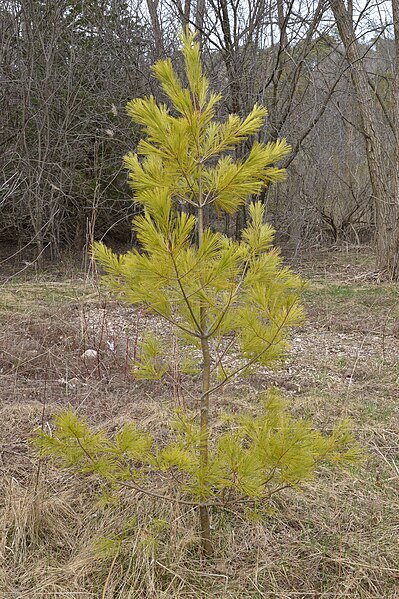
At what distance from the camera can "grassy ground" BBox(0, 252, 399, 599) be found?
2.03 meters

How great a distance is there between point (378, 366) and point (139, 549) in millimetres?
2671

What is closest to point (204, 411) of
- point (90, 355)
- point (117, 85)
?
point (90, 355)

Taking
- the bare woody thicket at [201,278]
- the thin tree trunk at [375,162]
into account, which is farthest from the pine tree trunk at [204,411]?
the thin tree trunk at [375,162]

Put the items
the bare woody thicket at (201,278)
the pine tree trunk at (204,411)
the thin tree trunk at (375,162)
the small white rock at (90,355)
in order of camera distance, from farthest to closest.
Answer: the thin tree trunk at (375,162)
the small white rock at (90,355)
the pine tree trunk at (204,411)
the bare woody thicket at (201,278)

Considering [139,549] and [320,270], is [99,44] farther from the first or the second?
[139,549]

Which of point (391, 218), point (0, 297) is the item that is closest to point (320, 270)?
point (391, 218)

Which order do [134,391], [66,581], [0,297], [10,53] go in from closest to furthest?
[66,581] → [134,391] → [0,297] → [10,53]

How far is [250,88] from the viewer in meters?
8.70

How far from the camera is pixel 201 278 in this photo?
69.7 inches

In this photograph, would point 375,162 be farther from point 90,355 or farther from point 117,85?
point 90,355

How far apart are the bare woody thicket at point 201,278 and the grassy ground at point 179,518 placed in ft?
0.90

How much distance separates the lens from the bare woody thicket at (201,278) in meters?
1.71

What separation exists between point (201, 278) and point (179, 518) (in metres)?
1.05

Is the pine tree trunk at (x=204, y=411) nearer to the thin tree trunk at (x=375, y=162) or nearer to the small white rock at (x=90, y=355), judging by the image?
the small white rock at (x=90, y=355)
